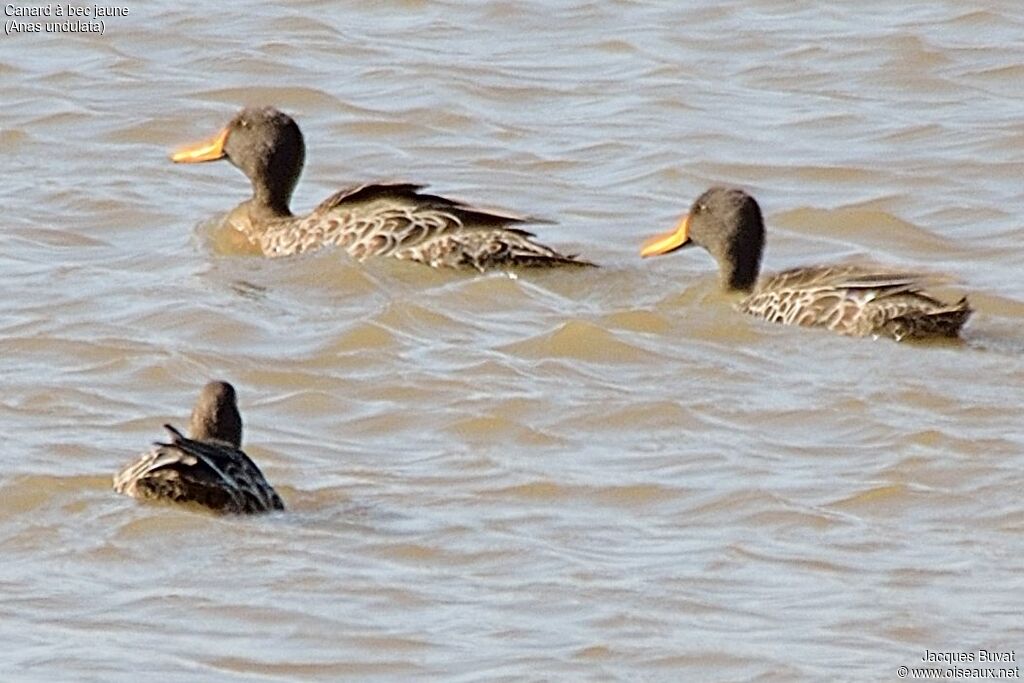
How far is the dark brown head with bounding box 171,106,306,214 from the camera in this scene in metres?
12.6

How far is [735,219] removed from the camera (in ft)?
37.6

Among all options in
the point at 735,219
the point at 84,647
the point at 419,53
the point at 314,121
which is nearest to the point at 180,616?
the point at 84,647

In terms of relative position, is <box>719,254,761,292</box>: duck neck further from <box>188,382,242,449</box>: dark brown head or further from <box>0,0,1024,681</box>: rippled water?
<box>188,382,242,449</box>: dark brown head

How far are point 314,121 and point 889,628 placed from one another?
734 centimetres

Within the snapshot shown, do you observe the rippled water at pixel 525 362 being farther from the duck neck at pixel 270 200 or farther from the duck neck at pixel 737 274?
the duck neck at pixel 270 200

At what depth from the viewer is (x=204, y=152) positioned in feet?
42.1

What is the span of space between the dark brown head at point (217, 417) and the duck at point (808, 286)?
2756 mm

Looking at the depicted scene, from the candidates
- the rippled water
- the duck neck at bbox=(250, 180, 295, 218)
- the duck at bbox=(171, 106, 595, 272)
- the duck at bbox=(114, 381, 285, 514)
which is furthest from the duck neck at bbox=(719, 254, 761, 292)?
the duck at bbox=(114, 381, 285, 514)

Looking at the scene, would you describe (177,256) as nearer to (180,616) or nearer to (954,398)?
(954,398)

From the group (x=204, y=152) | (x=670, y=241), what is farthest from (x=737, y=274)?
(x=204, y=152)

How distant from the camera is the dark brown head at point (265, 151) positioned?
1257 cm

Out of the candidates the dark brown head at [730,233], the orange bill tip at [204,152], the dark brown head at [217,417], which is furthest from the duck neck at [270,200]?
the dark brown head at [217,417]

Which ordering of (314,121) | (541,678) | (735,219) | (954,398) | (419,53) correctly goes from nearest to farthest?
(541,678), (954,398), (735,219), (314,121), (419,53)

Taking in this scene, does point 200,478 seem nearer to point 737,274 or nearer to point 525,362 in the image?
point 525,362
